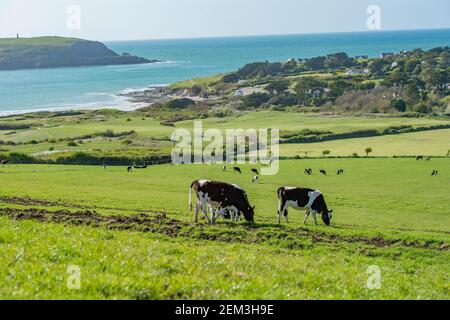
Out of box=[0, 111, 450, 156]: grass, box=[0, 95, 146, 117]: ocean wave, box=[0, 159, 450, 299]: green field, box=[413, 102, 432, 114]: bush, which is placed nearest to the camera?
box=[0, 159, 450, 299]: green field

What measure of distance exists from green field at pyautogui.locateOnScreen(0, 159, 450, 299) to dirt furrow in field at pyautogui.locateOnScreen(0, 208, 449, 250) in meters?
0.07

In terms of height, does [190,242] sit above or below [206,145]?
above

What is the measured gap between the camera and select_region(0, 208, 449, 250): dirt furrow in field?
2316 cm

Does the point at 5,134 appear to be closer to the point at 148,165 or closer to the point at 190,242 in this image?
the point at 148,165

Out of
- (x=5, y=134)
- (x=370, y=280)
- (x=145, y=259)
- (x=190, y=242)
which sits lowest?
(x=5, y=134)

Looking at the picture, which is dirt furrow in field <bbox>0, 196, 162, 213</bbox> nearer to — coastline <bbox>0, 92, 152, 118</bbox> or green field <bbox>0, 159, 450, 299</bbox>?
green field <bbox>0, 159, 450, 299</bbox>

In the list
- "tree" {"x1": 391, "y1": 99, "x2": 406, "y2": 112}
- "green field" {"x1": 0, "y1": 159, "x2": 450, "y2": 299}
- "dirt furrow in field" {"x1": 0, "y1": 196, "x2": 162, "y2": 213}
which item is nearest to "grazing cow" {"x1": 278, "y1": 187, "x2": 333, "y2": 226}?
"green field" {"x1": 0, "y1": 159, "x2": 450, "y2": 299}

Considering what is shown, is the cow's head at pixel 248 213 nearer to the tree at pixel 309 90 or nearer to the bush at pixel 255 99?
the bush at pixel 255 99

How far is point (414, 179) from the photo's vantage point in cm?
5469

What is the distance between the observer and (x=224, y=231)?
2408 cm

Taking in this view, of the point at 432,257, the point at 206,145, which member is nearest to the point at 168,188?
the point at 432,257

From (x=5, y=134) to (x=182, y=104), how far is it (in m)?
68.4

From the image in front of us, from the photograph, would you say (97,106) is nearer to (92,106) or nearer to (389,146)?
(92,106)

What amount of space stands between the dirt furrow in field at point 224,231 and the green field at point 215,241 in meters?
0.07
